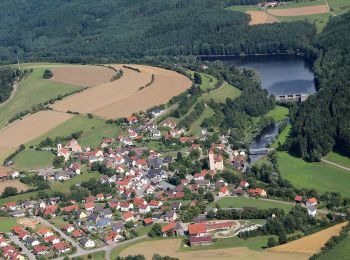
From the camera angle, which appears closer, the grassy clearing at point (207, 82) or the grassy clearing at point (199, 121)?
the grassy clearing at point (199, 121)

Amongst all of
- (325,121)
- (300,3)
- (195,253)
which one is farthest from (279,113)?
(300,3)

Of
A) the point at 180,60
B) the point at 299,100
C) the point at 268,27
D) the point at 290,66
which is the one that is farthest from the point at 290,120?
the point at 268,27

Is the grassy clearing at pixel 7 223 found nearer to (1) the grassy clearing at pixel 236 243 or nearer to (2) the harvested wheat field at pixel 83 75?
(1) the grassy clearing at pixel 236 243

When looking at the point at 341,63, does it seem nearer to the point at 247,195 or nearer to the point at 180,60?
the point at 180,60

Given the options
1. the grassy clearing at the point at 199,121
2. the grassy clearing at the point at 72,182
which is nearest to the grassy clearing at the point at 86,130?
the grassy clearing at the point at 199,121

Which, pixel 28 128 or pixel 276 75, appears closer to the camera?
pixel 28 128

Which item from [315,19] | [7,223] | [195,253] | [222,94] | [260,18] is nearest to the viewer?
[195,253]

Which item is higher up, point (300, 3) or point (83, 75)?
point (300, 3)

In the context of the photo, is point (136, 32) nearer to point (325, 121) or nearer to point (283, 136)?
point (283, 136)

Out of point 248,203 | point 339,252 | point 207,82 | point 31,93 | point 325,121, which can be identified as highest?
point 339,252
